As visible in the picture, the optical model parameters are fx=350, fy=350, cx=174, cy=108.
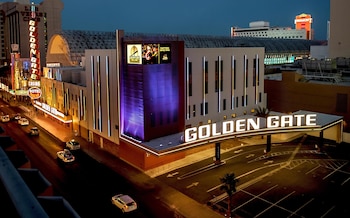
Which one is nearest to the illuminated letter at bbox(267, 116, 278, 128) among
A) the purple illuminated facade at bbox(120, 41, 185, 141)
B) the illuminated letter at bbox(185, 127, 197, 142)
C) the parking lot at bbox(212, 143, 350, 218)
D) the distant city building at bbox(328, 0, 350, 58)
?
the parking lot at bbox(212, 143, 350, 218)

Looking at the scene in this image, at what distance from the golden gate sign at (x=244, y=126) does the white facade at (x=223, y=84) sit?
30.2 ft

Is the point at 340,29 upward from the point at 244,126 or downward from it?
upward

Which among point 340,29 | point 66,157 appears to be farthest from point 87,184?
point 340,29

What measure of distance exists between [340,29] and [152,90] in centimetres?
6625

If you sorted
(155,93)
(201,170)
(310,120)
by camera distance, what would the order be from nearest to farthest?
1. (201,170)
2. (155,93)
3. (310,120)

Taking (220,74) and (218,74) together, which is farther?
(220,74)

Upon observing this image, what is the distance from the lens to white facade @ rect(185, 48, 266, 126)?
5562cm

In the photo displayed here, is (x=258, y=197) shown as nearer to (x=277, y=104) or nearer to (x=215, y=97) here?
(x=215, y=97)

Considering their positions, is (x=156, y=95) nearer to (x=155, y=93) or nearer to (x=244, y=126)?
(x=155, y=93)

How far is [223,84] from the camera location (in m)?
60.5

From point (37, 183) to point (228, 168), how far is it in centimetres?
3991

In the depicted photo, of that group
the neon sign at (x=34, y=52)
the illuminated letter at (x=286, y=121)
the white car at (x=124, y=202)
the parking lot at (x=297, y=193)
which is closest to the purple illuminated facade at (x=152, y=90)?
the white car at (x=124, y=202)

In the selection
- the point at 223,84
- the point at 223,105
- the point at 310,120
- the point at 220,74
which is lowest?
the point at 310,120

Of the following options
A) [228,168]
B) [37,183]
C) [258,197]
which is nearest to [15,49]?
[228,168]
